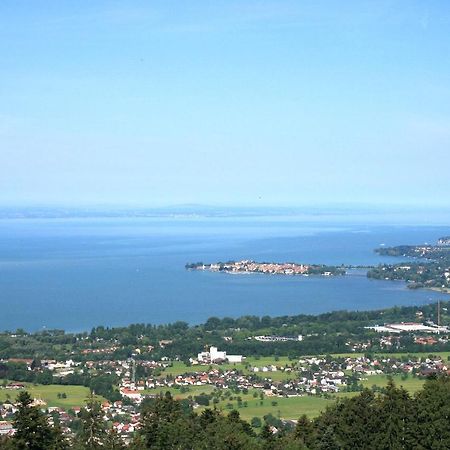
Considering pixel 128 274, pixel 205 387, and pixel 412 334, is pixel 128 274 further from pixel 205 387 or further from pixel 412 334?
pixel 205 387

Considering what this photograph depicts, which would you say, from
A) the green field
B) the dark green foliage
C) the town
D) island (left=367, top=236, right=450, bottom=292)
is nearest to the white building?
the town

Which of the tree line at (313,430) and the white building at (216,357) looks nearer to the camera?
the tree line at (313,430)

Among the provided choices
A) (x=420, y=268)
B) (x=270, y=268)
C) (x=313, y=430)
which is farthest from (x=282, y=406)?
(x=270, y=268)

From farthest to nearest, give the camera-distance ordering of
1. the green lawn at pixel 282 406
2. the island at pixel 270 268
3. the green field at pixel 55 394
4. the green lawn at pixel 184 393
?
the island at pixel 270 268 → the green lawn at pixel 184 393 → the green field at pixel 55 394 → the green lawn at pixel 282 406

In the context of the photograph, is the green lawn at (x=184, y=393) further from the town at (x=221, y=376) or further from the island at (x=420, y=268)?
the island at (x=420, y=268)

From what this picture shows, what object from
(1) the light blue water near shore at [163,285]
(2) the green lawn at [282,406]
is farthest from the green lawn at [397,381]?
(1) the light blue water near shore at [163,285]

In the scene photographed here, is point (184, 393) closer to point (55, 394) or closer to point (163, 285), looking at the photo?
point (55, 394)

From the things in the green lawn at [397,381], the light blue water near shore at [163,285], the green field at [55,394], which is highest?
the light blue water near shore at [163,285]

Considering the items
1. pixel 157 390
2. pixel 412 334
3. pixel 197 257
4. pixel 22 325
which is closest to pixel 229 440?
pixel 157 390
